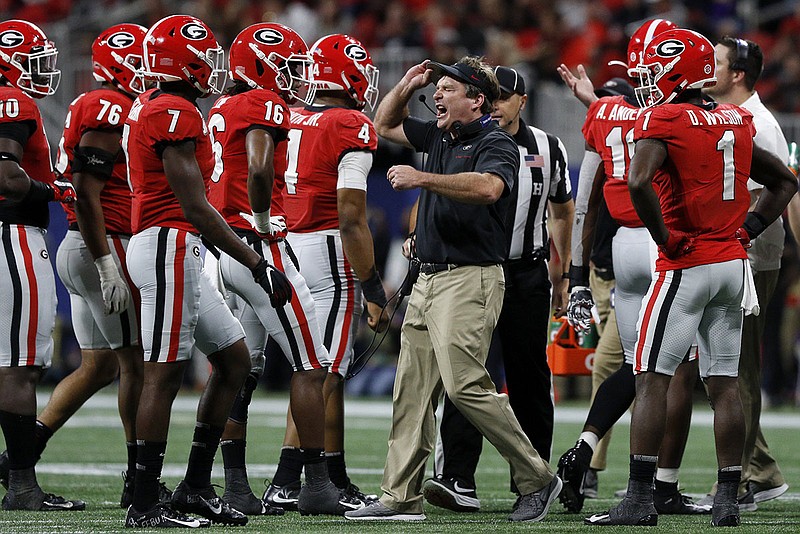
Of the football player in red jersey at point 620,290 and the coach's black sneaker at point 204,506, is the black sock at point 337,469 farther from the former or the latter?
the football player in red jersey at point 620,290

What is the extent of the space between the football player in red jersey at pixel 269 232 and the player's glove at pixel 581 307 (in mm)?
1341

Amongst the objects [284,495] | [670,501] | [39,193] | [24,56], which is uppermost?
[24,56]

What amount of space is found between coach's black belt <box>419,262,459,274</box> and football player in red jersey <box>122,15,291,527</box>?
2.44 feet

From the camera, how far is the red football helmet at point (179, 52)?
17.6 feet

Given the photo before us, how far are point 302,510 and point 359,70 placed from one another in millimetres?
2188

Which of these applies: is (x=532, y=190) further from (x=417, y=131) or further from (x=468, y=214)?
(x=468, y=214)

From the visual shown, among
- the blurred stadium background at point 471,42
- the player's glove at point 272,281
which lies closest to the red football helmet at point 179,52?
the player's glove at point 272,281

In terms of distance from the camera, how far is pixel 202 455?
5.70 metres

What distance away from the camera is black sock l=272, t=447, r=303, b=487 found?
6.49 m

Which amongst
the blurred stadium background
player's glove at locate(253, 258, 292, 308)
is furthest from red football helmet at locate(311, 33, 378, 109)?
the blurred stadium background

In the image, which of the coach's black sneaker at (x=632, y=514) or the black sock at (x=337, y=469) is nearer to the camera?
the coach's black sneaker at (x=632, y=514)

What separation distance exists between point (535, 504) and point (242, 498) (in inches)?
54.3

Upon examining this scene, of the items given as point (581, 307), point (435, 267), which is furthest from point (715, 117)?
point (581, 307)

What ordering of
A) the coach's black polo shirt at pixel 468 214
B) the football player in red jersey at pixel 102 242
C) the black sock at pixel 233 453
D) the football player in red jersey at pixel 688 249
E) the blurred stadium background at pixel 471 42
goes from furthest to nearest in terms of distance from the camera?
1. the blurred stadium background at pixel 471 42
2. the black sock at pixel 233 453
3. the football player in red jersey at pixel 102 242
4. the coach's black polo shirt at pixel 468 214
5. the football player in red jersey at pixel 688 249
